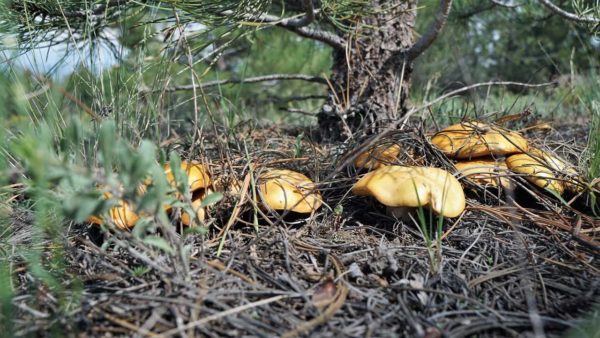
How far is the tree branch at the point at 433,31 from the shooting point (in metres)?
1.94

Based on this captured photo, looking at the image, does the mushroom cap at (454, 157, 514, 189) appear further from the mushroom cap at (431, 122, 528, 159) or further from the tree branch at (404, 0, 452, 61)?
the tree branch at (404, 0, 452, 61)

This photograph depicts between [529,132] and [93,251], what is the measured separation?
222 centimetres

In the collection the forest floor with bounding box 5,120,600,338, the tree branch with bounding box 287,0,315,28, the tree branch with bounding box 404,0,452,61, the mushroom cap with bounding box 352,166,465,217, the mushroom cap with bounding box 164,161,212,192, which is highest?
the tree branch with bounding box 287,0,315,28

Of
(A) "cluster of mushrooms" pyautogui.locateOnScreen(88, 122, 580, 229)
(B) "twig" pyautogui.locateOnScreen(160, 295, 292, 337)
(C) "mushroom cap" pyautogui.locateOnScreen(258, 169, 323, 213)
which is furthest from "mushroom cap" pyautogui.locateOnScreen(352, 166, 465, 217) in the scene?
(B) "twig" pyautogui.locateOnScreen(160, 295, 292, 337)

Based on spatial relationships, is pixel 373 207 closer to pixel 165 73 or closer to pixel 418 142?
pixel 418 142

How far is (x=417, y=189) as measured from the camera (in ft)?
4.41

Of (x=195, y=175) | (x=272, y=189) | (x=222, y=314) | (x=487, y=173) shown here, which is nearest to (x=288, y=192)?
(x=272, y=189)

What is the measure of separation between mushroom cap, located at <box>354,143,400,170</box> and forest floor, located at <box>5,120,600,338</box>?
13cm

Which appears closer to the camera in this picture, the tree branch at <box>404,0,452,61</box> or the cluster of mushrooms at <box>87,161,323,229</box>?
the cluster of mushrooms at <box>87,161,323,229</box>

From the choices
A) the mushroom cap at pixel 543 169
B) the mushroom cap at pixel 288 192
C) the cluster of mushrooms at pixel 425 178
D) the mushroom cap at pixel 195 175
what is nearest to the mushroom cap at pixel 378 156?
the cluster of mushrooms at pixel 425 178

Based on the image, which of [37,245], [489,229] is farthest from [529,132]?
[37,245]

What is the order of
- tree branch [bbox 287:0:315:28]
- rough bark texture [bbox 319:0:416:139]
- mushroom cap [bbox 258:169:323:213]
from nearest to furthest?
mushroom cap [bbox 258:169:323:213]
tree branch [bbox 287:0:315:28]
rough bark texture [bbox 319:0:416:139]

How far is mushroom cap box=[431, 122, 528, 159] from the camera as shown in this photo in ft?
5.48

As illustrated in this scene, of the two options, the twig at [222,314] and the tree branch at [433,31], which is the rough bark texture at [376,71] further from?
the twig at [222,314]
